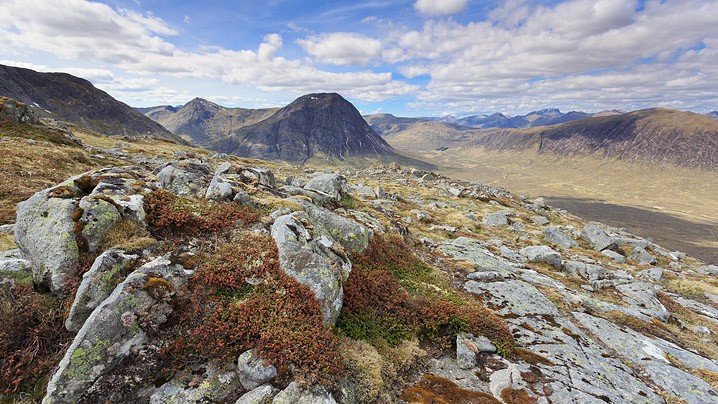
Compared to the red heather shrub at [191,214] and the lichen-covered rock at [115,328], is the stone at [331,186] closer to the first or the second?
the red heather shrub at [191,214]

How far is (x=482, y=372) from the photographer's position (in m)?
10.9

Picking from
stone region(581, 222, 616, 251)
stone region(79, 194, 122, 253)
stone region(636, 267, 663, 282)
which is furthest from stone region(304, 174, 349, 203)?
stone region(581, 222, 616, 251)

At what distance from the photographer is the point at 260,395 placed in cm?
798

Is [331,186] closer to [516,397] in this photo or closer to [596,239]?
[516,397]

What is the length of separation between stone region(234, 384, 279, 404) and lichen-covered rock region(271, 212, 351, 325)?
302 centimetres

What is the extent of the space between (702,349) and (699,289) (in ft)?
55.7

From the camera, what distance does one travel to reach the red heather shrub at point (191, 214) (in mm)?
12969

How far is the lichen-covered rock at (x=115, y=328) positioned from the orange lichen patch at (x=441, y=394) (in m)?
8.06

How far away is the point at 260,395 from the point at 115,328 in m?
4.46

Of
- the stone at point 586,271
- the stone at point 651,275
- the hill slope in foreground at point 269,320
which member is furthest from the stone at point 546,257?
the stone at point 651,275

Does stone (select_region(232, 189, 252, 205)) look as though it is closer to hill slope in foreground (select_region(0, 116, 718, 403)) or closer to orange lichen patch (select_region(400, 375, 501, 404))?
hill slope in foreground (select_region(0, 116, 718, 403))

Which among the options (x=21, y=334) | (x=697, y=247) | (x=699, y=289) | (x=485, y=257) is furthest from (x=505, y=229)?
(x=697, y=247)

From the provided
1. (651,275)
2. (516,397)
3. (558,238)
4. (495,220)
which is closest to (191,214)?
(516,397)

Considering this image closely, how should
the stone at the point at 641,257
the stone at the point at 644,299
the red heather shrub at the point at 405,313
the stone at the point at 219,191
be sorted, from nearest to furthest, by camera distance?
the red heather shrub at the point at 405,313 → the stone at the point at 219,191 → the stone at the point at 644,299 → the stone at the point at 641,257
